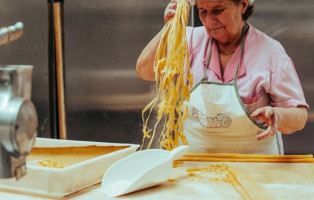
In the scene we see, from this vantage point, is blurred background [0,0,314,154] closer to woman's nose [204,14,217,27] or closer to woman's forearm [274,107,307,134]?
woman's nose [204,14,217,27]

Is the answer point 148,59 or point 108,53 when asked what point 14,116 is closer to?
point 148,59

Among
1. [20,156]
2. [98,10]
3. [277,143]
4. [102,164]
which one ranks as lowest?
[277,143]

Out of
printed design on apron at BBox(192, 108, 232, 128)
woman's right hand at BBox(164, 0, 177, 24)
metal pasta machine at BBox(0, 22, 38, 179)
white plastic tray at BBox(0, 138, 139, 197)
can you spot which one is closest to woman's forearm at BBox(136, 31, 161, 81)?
woman's right hand at BBox(164, 0, 177, 24)

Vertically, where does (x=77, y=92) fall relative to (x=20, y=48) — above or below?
below

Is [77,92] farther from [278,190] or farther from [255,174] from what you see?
[278,190]

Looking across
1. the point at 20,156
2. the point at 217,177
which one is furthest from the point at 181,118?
the point at 20,156

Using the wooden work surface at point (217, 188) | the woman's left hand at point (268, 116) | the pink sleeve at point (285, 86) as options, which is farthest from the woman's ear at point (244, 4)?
the wooden work surface at point (217, 188)

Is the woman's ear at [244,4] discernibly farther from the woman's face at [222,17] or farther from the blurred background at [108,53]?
the blurred background at [108,53]

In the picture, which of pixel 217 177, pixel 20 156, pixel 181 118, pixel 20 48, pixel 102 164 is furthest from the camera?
pixel 20 48

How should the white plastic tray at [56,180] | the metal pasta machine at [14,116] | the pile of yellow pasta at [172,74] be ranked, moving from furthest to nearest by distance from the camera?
1. the pile of yellow pasta at [172,74]
2. the white plastic tray at [56,180]
3. the metal pasta machine at [14,116]

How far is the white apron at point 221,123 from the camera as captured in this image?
2006 millimetres

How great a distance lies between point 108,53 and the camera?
2.84 m

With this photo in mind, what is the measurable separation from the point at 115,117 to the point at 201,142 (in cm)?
99

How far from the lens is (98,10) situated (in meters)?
2.84
